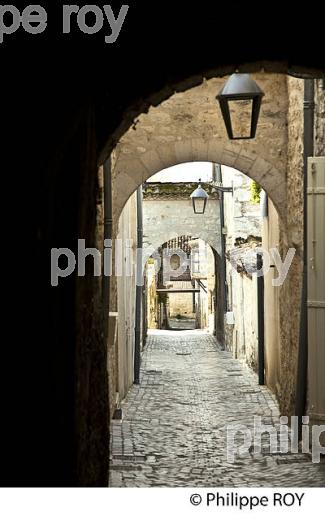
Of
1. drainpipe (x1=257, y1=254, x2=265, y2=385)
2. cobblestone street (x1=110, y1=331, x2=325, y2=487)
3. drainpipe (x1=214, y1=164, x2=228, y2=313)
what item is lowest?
cobblestone street (x1=110, y1=331, x2=325, y2=487)

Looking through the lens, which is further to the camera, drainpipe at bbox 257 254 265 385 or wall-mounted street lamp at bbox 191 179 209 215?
wall-mounted street lamp at bbox 191 179 209 215

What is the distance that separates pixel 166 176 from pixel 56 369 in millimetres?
19147

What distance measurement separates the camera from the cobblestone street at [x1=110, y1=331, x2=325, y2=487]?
5.34 meters

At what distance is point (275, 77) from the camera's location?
27.1 ft

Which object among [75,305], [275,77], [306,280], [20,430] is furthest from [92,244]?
[275,77]

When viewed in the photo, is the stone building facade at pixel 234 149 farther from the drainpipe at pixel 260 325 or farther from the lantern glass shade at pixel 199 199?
the lantern glass shade at pixel 199 199

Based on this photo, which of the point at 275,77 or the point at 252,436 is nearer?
the point at 252,436

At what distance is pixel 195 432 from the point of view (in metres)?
7.05

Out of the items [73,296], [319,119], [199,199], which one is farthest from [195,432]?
[199,199]

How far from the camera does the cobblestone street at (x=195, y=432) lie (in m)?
5.34

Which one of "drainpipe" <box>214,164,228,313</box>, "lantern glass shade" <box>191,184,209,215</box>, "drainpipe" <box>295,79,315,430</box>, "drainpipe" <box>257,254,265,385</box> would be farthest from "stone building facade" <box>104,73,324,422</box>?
"drainpipe" <box>214,164,228,313</box>

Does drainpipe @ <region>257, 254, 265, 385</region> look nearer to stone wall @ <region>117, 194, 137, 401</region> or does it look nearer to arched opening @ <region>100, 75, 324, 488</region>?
arched opening @ <region>100, 75, 324, 488</region>

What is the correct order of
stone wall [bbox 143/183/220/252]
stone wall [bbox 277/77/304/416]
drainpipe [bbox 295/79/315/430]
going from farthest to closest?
stone wall [bbox 143/183/220/252]
stone wall [bbox 277/77/304/416]
drainpipe [bbox 295/79/315/430]

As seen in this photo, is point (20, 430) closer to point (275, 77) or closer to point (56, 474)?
point (56, 474)
